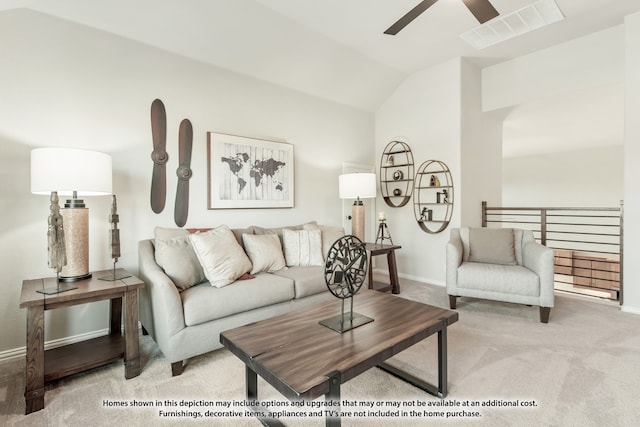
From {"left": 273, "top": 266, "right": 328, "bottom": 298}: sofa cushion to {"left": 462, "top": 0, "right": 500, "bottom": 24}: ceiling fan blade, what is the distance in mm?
2356

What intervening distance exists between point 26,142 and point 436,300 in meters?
3.96

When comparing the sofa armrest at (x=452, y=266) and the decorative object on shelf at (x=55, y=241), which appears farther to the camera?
the sofa armrest at (x=452, y=266)

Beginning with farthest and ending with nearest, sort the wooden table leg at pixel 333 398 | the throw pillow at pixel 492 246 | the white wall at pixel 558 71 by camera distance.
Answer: the white wall at pixel 558 71, the throw pillow at pixel 492 246, the wooden table leg at pixel 333 398

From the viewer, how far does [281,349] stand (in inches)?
55.1

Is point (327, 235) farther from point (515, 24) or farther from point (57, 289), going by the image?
point (515, 24)

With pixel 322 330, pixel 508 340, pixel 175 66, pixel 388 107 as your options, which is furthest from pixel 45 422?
pixel 388 107

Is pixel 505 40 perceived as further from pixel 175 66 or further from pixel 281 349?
pixel 281 349

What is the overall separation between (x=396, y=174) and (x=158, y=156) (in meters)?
3.23

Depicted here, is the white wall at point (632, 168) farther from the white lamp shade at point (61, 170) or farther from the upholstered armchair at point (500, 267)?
the white lamp shade at point (61, 170)

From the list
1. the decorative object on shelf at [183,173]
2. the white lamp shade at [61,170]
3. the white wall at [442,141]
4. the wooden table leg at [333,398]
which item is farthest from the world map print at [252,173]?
the wooden table leg at [333,398]

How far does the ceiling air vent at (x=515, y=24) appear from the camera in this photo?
288 cm

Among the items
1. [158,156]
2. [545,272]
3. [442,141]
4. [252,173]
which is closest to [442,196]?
[442,141]

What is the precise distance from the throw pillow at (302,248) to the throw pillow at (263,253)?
0.16 meters

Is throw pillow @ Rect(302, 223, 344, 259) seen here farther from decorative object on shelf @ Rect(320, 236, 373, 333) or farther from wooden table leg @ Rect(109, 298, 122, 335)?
wooden table leg @ Rect(109, 298, 122, 335)
